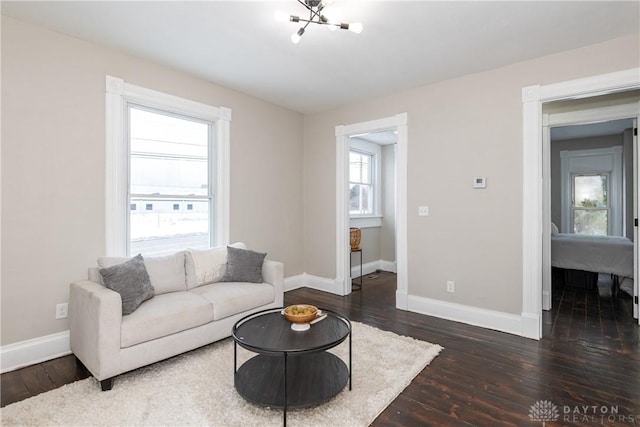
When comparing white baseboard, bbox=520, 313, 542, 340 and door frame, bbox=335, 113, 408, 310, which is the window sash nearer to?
door frame, bbox=335, 113, 408, 310

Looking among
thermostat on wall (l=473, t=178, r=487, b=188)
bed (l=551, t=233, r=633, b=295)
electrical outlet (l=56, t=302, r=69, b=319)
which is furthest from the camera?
bed (l=551, t=233, r=633, b=295)

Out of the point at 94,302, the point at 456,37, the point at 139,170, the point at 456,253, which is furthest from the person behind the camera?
the point at 456,253

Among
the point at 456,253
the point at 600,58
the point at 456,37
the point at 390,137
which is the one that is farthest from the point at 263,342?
the point at 390,137

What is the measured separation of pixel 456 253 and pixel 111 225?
3560 millimetres

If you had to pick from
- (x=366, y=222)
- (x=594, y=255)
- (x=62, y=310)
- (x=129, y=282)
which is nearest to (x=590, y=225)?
(x=594, y=255)

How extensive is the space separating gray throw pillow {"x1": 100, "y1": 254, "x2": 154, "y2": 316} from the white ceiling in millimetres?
1951

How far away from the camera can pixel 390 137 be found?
19.7 feet

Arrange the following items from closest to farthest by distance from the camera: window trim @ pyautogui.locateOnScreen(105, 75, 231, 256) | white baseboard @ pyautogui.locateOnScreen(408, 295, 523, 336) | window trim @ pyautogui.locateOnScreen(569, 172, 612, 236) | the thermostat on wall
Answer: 1. window trim @ pyautogui.locateOnScreen(105, 75, 231, 256)
2. white baseboard @ pyautogui.locateOnScreen(408, 295, 523, 336)
3. the thermostat on wall
4. window trim @ pyautogui.locateOnScreen(569, 172, 612, 236)

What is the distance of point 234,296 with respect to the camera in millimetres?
2977

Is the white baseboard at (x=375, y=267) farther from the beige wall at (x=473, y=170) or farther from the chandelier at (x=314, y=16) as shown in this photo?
the chandelier at (x=314, y=16)

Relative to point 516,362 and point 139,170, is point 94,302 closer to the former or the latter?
point 139,170

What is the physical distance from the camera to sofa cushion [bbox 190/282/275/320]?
113 inches

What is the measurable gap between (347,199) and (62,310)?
339cm

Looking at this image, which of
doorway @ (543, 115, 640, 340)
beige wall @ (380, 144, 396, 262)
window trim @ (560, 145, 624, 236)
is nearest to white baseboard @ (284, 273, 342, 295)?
beige wall @ (380, 144, 396, 262)
